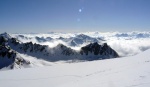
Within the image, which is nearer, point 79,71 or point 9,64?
point 79,71

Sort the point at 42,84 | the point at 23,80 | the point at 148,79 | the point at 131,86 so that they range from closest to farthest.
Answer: the point at 131,86 < the point at 148,79 < the point at 42,84 < the point at 23,80

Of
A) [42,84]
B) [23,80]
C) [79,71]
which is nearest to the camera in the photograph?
[42,84]

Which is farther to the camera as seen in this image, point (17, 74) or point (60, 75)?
point (17, 74)

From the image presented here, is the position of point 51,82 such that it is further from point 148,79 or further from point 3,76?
point 148,79

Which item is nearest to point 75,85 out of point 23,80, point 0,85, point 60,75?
point 60,75

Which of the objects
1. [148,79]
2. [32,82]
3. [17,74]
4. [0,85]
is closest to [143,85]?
[148,79]

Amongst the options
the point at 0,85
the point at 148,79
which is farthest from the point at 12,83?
the point at 148,79

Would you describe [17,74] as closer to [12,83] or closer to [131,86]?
[12,83]

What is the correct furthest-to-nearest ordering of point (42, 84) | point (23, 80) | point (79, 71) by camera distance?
point (79, 71)
point (23, 80)
point (42, 84)

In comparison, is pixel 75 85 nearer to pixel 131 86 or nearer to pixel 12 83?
pixel 131 86

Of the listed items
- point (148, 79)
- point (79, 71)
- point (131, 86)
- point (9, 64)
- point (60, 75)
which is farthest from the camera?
point (9, 64)
